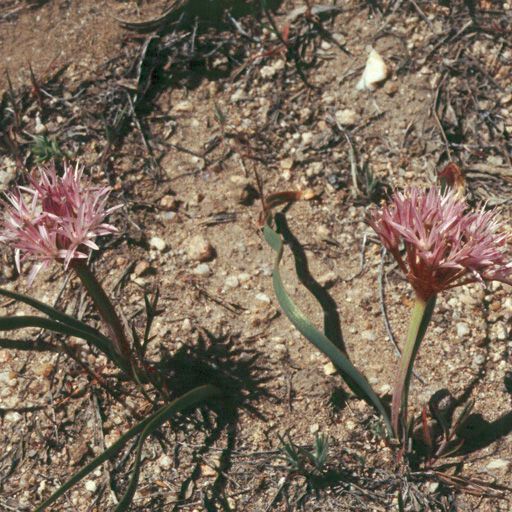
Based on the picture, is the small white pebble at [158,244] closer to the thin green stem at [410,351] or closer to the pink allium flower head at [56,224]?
the pink allium flower head at [56,224]

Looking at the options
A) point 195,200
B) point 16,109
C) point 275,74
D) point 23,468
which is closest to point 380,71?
point 275,74

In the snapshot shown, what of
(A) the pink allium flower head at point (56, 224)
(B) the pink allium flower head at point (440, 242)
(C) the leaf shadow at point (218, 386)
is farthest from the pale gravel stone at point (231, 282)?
(B) the pink allium flower head at point (440, 242)

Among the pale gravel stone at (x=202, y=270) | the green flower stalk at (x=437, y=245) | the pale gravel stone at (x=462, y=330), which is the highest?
the pale gravel stone at (x=202, y=270)

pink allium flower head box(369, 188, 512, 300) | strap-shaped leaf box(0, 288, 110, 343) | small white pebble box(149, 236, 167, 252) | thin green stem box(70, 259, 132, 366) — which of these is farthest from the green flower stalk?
small white pebble box(149, 236, 167, 252)

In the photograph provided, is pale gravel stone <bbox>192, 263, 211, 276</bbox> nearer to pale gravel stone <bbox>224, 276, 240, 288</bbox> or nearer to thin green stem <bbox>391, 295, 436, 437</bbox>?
pale gravel stone <bbox>224, 276, 240, 288</bbox>

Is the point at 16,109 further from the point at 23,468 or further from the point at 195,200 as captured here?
the point at 23,468

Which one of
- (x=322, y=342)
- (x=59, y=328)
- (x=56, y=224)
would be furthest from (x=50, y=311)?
(x=322, y=342)
